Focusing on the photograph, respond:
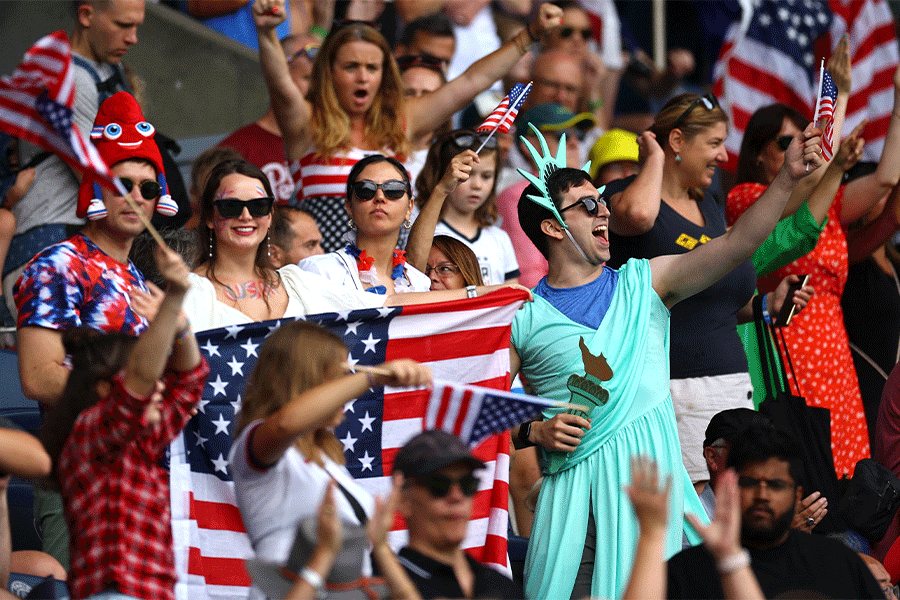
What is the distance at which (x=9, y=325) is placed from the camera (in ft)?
21.4

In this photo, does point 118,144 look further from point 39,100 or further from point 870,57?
point 870,57

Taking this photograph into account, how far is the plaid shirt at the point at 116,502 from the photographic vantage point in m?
3.33

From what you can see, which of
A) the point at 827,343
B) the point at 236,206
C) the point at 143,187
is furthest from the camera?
the point at 827,343

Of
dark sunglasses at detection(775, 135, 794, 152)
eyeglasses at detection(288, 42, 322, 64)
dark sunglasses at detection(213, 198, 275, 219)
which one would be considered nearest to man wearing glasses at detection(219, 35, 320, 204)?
eyeglasses at detection(288, 42, 322, 64)

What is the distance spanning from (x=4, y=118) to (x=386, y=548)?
6.40 ft

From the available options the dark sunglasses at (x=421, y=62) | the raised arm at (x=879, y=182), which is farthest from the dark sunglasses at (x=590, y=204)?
the dark sunglasses at (x=421, y=62)

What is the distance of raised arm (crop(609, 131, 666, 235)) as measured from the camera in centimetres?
536

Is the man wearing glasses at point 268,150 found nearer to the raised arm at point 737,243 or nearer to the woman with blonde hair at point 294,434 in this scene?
the raised arm at point 737,243

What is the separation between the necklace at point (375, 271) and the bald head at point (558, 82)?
3.60 m

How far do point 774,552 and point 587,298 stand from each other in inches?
55.4

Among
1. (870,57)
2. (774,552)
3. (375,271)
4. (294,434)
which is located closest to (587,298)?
(375,271)

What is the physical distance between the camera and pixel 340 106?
6.59 metres

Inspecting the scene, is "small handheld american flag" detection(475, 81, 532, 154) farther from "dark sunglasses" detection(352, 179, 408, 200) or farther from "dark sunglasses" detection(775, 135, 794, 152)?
"dark sunglasses" detection(775, 135, 794, 152)

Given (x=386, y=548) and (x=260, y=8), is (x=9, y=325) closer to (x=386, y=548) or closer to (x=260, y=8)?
(x=260, y=8)
